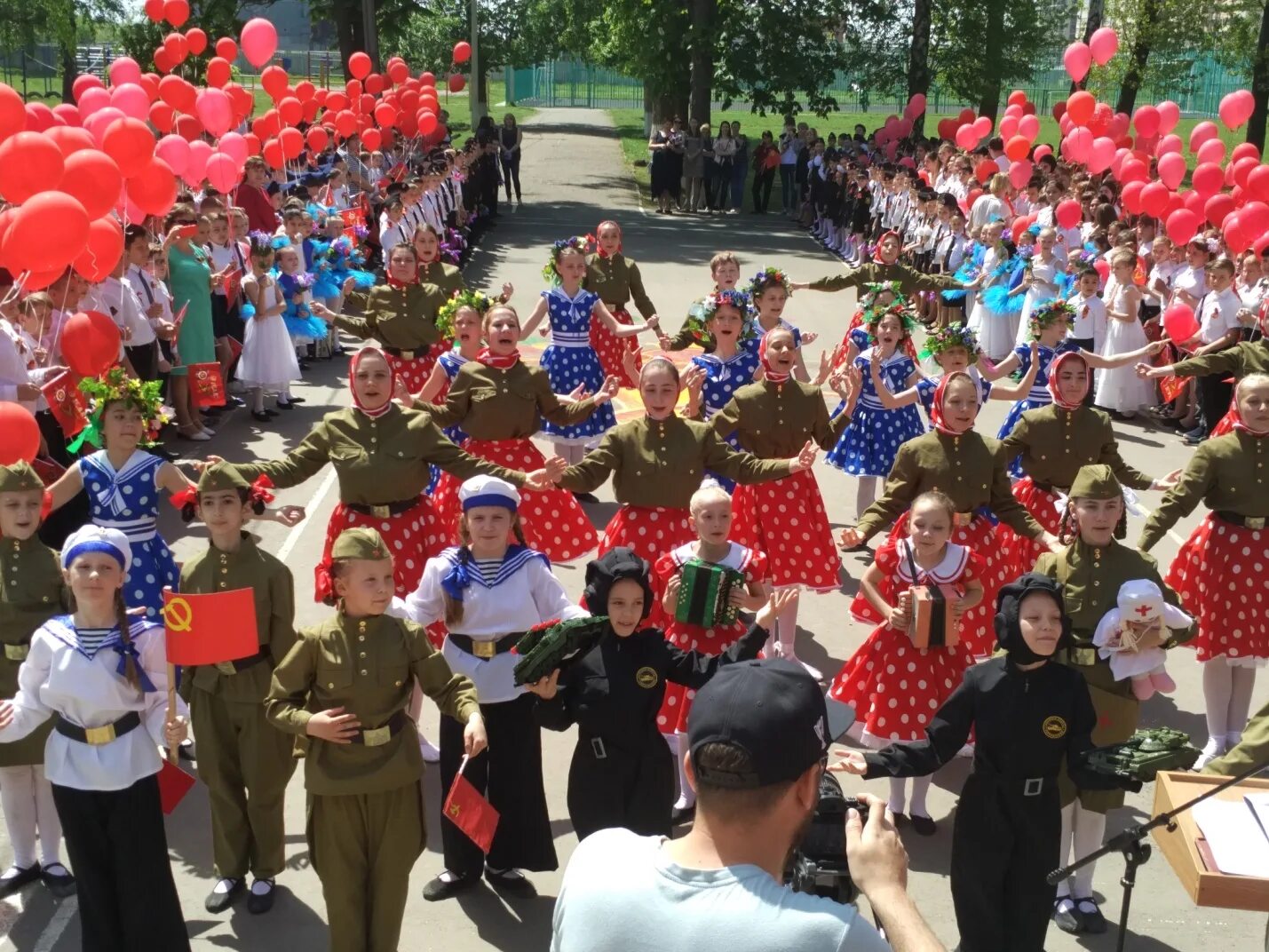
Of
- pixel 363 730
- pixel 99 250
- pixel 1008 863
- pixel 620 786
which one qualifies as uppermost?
pixel 99 250

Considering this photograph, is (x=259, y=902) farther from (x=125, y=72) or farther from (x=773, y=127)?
(x=773, y=127)

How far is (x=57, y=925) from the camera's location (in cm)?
625

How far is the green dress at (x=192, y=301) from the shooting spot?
1372 cm

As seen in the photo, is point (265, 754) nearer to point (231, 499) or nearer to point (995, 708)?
point (231, 499)

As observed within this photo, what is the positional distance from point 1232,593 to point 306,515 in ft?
20.8

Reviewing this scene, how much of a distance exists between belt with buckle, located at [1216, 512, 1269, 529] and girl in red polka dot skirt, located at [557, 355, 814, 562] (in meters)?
2.28

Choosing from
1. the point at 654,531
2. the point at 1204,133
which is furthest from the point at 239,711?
the point at 1204,133

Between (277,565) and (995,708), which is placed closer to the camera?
(995,708)

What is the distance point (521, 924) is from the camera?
20.8 feet

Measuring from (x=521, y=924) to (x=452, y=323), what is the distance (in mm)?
5191

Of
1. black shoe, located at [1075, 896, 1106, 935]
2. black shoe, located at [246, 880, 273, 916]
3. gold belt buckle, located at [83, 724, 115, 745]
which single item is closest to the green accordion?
gold belt buckle, located at [83, 724, 115, 745]

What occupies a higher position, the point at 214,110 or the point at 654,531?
the point at 214,110

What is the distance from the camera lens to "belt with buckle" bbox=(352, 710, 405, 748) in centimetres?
544

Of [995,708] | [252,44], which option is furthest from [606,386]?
[252,44]
